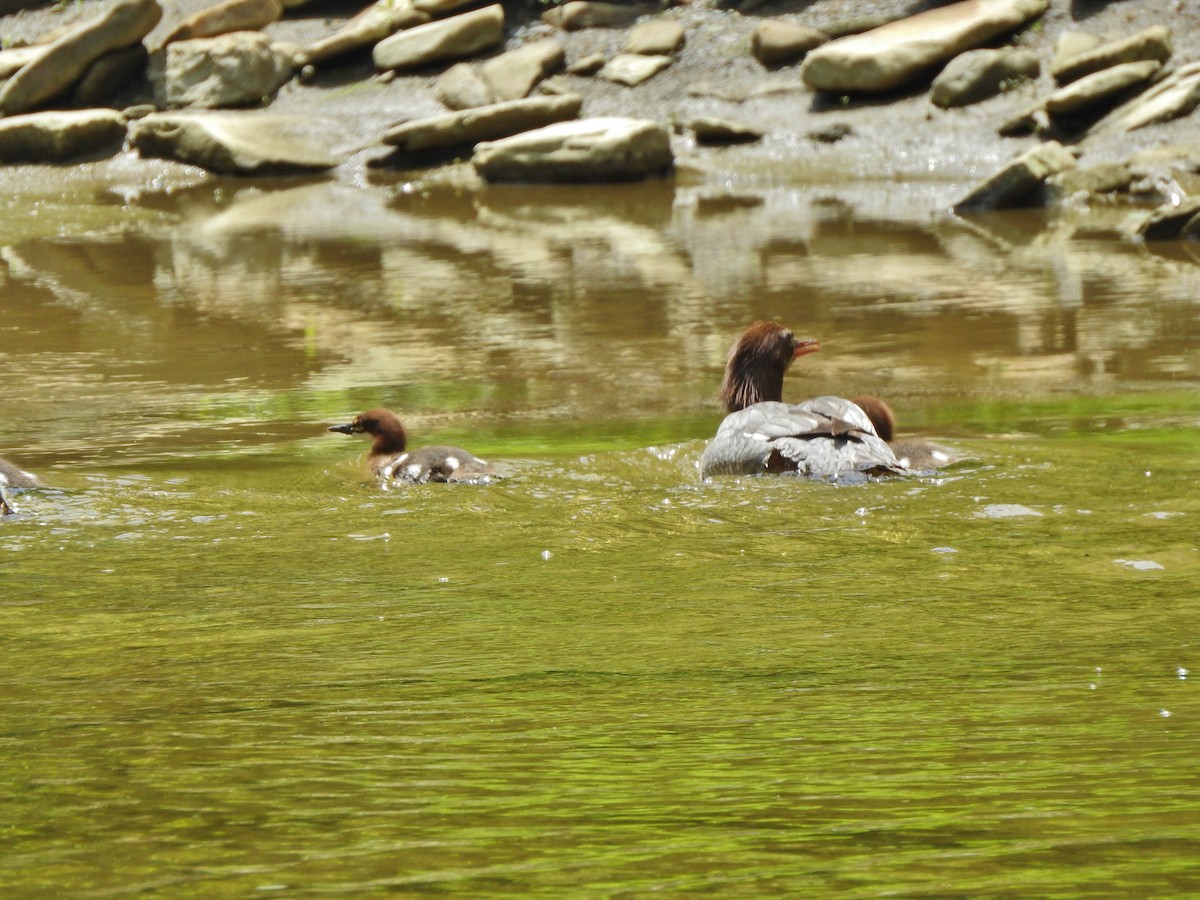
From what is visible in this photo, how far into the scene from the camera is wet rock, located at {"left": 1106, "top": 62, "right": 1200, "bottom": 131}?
59.9 ft

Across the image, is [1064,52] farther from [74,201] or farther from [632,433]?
[632,433]

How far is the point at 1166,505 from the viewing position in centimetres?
591

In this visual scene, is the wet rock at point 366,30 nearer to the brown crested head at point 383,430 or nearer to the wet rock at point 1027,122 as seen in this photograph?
the wet rock at point 1027,122

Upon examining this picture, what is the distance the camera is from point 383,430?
7992mm

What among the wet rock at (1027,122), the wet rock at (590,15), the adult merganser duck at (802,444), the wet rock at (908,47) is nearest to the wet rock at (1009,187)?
the wet rock at (1027,122)

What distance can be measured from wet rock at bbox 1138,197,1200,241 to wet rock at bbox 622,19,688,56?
8.99 m

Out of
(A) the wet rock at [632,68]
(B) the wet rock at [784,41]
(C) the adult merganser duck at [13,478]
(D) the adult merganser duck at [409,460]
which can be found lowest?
(D) the adult merganser duck at [409,460]

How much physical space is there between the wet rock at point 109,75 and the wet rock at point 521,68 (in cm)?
488

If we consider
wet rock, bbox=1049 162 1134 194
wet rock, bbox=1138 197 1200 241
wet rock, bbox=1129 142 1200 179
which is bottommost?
wet rock, bbox=1138 197 1200 241

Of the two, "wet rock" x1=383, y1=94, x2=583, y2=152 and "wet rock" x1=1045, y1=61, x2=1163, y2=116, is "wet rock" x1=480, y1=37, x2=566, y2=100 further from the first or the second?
"wet rock" x1=1045, y1=61, x2=1163, y2=116

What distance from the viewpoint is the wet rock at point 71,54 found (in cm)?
2278

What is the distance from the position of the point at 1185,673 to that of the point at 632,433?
498cm

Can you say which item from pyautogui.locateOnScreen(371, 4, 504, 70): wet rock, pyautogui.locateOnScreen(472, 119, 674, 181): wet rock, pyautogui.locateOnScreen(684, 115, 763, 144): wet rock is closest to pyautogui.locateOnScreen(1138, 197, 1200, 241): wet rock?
pyautogui.locateOnScreen(472, 119, 674, 181): wet rock

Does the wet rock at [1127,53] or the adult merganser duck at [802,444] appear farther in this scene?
the wet rock at [1127,53]
